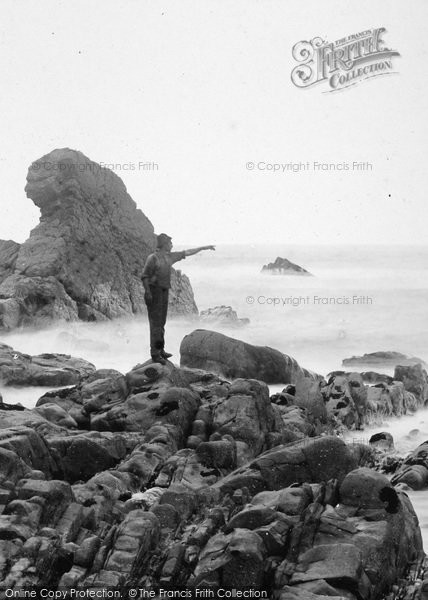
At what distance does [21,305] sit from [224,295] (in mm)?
33677

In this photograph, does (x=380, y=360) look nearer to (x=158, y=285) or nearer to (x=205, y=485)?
(x=158, y=285)

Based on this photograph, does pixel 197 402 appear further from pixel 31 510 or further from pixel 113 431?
pixel 31 510

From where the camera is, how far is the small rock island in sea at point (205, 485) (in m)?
8.44

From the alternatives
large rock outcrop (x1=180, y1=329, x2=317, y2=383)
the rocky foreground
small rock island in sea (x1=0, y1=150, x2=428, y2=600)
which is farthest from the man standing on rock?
large rock outcrop (x1=180, y1=329, x2=317, y2=383)

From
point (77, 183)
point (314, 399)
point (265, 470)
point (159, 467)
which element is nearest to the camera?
point (265, 470)

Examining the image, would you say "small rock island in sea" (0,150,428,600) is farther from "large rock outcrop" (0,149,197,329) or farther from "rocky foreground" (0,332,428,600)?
"large rock outcrop" (0,149,197,329)

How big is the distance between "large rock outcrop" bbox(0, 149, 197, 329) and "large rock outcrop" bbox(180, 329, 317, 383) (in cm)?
1312

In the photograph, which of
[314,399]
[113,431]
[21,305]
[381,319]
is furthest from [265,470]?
[381,319]

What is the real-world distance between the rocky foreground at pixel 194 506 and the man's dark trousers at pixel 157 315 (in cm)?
179

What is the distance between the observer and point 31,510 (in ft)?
29.8

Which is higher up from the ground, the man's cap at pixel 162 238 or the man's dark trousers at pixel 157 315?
the man's cap at pixel 162 238

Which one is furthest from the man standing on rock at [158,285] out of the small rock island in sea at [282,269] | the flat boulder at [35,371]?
the small rock island in sea at [282,269]

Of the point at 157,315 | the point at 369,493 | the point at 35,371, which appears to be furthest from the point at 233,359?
the point at 369,493

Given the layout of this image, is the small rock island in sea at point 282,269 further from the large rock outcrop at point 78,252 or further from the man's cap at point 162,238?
the man's cap at point 162,238
